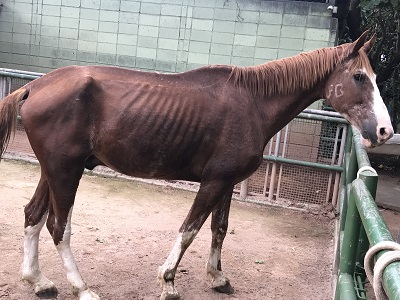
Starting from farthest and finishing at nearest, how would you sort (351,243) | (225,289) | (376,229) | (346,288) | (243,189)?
(243,189) < (225,289) < (351,243) < (346,288) < (376,229)

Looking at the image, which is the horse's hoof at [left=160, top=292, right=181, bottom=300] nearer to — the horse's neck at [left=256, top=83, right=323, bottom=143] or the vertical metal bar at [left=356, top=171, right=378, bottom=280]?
the horse's neck at [left=256, top=83, right=323, bottom=143]

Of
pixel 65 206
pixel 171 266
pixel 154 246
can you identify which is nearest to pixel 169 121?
pixel 65 206

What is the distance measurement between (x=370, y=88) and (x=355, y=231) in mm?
1315

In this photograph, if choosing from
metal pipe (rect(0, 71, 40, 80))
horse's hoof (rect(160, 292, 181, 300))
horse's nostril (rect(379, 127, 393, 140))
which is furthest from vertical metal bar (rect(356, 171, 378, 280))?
metal pipe (rect(0, 71, 40, 80))

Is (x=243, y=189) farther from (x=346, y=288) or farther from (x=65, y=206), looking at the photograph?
(x=346, y=288)

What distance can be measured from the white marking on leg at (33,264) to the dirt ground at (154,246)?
0.31 feet

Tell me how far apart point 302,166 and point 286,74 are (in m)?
2.67

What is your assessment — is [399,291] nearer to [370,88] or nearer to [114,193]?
[370,88]

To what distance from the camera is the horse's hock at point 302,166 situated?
5.72 meters

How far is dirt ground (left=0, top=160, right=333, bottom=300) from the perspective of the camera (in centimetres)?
355

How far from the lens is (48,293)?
3.20m

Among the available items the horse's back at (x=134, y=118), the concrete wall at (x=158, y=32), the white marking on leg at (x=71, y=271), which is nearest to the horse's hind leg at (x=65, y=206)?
the white marking on leg at (x=71, y=271)

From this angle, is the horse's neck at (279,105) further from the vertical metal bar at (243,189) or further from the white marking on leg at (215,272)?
the vertical metal bar at (243,189)

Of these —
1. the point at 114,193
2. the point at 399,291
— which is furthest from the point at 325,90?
the point at 114,193
